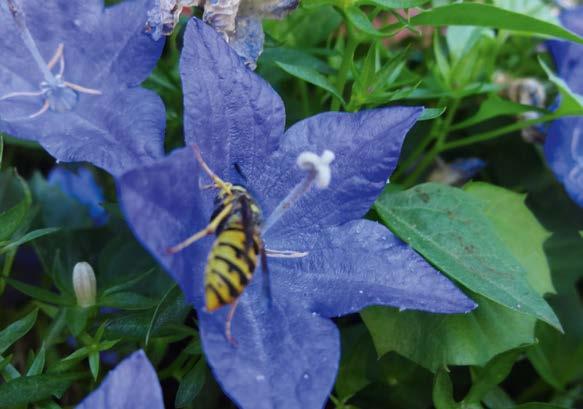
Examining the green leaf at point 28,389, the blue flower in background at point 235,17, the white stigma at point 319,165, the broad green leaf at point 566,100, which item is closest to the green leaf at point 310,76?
the blue flower in background at point 235,17

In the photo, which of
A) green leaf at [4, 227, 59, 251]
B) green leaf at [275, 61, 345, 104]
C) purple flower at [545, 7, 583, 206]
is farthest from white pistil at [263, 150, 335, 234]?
purple flower at [545, 7, 583, 206]

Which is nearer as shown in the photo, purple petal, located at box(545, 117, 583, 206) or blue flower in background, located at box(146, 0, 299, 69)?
blue flower in background, located at box(146, 0, 299, 69)

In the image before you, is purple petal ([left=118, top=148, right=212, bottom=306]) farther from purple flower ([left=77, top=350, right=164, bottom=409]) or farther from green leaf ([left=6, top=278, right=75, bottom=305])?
green leaf ([left=6, top=278, right=75, bottom=305])

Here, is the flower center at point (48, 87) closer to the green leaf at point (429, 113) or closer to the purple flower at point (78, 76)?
the purple flower at point (78, 76)

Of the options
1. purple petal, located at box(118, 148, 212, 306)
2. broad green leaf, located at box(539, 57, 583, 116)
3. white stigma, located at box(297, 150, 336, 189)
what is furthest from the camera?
broad green leaf, located at box(539, 57, 583, 116)

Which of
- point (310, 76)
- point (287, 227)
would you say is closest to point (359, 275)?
point (287, 227)

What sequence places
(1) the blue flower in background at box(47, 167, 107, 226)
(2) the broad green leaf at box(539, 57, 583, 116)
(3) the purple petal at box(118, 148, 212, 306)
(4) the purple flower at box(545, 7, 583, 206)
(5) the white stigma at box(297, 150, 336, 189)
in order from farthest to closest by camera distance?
(1) the blue flower in background at box(47, 167, 107, 226) < (4) the purple flower at box(545, 7, 583, 206) < (2) the broad green leaf at box(539, 57, 583, 116) < (5) the white stigma at box(297, 150, 336, 189) < (3) the purple petal at box(118, 148, 212, 306)

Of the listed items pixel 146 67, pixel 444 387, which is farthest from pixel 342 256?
pixel 146 67
